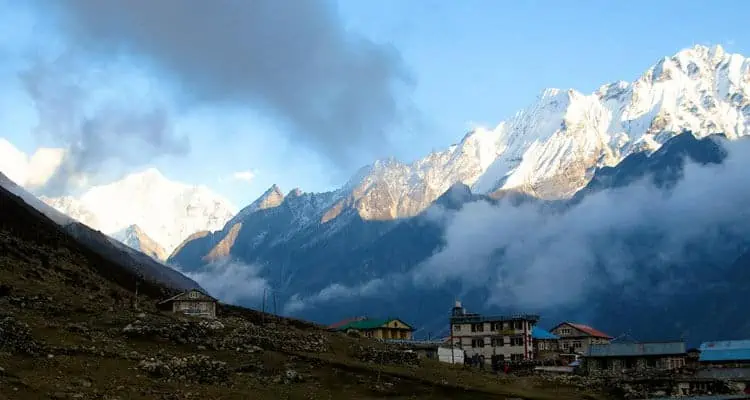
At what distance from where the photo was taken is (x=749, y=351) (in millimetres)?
120812

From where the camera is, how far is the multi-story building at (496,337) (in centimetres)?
15475

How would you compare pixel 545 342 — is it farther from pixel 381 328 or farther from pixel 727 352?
pixel 727 352

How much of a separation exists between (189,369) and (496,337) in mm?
99469

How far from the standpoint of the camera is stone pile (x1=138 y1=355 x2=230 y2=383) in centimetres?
A: 6300

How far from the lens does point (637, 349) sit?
405ft

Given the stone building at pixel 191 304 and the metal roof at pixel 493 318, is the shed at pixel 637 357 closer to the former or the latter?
the metal roof at pixel 493 318

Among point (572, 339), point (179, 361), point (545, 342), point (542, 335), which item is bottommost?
point (179, 361)

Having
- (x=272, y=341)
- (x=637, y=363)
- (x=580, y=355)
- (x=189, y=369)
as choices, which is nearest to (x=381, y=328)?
(x=580, y=355)

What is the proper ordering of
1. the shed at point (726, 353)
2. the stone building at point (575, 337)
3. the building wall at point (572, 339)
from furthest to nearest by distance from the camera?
the stone building at point (575, 337) < the building wall at point (572, 339) < the shed at point (726, 353)

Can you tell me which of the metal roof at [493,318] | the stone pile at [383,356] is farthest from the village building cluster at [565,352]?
the stone pile at [383,356]

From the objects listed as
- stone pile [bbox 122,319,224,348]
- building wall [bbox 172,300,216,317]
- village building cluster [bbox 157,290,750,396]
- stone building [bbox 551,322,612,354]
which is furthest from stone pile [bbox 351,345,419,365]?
stone building [bbox 551,322,612,354]

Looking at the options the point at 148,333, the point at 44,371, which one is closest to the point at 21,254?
the point at 148,333

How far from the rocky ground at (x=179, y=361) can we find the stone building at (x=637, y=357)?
1130 inches

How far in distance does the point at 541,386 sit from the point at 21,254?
69.0 metres
